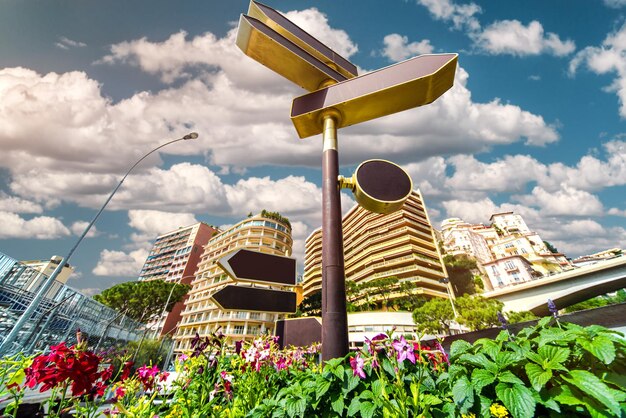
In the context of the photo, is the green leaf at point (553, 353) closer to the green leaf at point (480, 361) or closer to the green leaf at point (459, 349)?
the green leaf at point (480, 361)

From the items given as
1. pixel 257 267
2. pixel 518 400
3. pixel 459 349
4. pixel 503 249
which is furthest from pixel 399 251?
pixel 503 249

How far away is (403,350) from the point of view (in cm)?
201

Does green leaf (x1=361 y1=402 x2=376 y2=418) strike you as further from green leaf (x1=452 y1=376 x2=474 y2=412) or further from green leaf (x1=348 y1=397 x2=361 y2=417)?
green leaf (x1=452 y1=376 x2=474 y2=412)

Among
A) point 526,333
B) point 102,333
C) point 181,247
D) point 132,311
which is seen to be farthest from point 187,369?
point 181,247

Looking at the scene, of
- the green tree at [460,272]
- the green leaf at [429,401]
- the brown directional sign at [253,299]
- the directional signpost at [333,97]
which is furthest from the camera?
the green tree at [460,272]

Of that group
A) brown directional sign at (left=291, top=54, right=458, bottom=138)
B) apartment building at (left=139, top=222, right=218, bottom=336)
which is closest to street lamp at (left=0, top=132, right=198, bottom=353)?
brown directional sign at (left=291, top=54, right=458, bottom=138)

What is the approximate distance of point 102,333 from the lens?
12.7 meters

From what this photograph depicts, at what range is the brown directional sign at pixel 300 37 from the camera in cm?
465

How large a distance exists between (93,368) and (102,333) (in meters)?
15.4

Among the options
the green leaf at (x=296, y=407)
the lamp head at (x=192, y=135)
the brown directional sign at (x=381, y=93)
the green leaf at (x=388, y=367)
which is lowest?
the green leaf at (x=296, y=407)

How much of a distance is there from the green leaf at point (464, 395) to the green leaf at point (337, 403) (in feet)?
2.64

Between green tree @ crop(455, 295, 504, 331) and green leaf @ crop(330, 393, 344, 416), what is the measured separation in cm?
2915

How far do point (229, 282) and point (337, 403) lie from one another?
4512 cm

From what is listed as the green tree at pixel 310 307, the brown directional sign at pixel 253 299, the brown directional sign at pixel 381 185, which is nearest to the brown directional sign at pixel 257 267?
the brown directional sign at pixel 253 299
